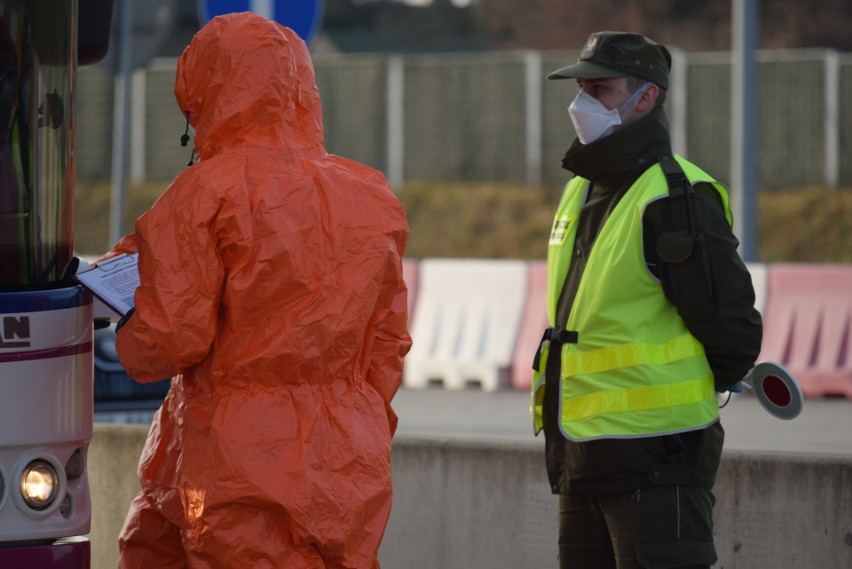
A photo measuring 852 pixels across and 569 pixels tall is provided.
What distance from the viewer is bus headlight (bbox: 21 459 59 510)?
15.0ft

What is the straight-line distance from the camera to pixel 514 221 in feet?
95.1

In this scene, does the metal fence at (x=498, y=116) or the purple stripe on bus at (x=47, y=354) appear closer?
the purple stripe on bus at (x=47, y=354)

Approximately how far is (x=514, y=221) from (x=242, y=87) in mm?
24691

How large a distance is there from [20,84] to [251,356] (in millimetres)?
1145

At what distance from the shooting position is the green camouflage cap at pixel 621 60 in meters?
4.88

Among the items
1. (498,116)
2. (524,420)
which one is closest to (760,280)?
(524,420)

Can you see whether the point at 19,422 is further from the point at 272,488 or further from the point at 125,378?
the point at 125,378

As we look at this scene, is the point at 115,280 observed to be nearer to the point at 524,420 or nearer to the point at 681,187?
the point at 681,187

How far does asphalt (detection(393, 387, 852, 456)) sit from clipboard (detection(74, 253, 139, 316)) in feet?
15.6

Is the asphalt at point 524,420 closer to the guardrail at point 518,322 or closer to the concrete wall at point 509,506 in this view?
the guardrail at point 518,322

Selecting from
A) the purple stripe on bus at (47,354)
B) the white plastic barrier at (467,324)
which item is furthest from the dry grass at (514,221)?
the purple stripe on bus at (47,354)

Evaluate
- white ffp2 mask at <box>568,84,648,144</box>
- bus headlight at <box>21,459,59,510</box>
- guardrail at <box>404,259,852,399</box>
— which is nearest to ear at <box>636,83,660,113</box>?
white ffp2 mask at <box>568,84,648,144</box>

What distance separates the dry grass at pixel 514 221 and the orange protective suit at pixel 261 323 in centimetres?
2198

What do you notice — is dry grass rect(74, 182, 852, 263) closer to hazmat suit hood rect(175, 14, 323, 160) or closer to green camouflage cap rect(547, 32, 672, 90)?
green camouflage cap rect(547, 32, 672, 90)
